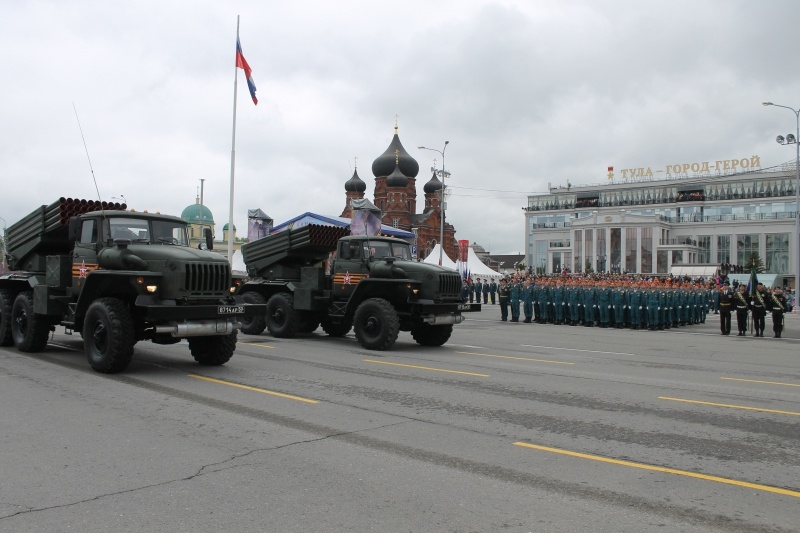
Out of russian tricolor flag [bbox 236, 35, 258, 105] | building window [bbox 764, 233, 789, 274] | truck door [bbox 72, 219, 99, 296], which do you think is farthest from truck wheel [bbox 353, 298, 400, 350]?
building window [bbox 764, 233, 789, 274]

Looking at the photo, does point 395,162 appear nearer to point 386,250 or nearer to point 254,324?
point 254,324

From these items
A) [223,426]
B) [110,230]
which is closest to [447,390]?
[223,426]

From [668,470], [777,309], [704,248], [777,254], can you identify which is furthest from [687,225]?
[668,470]

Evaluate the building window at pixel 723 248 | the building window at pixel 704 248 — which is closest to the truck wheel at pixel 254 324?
the building window at pixel 704 248

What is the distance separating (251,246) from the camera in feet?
60.3

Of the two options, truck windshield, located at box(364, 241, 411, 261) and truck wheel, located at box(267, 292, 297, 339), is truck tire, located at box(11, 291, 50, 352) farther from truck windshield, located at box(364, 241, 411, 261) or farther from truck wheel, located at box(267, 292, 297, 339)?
truck windshield, located at box(364, 241, 411, 261)

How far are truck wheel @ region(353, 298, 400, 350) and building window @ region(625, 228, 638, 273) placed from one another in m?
87.5

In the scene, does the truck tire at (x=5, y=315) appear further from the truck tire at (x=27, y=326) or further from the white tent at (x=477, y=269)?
the white tent at (x=477, y=269)

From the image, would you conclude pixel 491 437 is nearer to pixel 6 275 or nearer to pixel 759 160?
pixel 6 275

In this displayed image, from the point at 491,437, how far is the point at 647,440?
59.5 inches

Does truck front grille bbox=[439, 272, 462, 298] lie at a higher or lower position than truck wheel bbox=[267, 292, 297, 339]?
higher

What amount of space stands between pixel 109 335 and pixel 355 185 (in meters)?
99.3

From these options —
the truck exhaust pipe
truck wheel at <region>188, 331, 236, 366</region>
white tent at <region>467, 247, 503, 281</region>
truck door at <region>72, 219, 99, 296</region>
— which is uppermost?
white tent at <region>467, 247, 503, 281</region>

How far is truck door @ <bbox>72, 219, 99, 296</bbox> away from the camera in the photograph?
1160 cm
